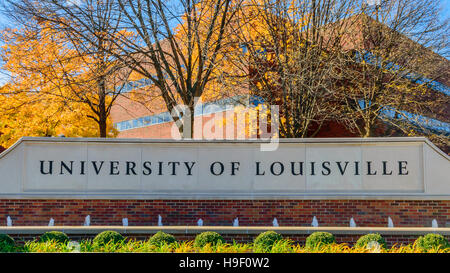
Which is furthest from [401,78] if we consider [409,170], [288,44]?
[409,170]

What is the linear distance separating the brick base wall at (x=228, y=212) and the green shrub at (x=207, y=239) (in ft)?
8.52

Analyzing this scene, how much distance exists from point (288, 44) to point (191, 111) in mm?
4637

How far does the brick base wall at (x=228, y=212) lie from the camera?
10602mm

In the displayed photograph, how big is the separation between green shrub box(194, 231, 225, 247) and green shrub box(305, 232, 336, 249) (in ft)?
4.98

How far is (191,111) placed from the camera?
44.7 ft

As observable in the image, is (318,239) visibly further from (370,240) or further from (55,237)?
(55,237)

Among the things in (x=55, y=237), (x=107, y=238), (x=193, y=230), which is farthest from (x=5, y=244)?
(x=193, y=230)

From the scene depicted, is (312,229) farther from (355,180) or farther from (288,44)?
(288,44)

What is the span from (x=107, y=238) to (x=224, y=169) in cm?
374

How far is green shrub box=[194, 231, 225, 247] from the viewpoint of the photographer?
786 centimetres

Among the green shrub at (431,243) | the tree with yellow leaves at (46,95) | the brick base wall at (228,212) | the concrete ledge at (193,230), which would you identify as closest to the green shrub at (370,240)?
the green shrub at (431,243)

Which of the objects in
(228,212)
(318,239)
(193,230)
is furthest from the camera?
(228,212)

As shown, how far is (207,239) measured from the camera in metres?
7.93

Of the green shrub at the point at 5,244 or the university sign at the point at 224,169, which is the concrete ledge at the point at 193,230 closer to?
the green shrub at the point at 5,244
